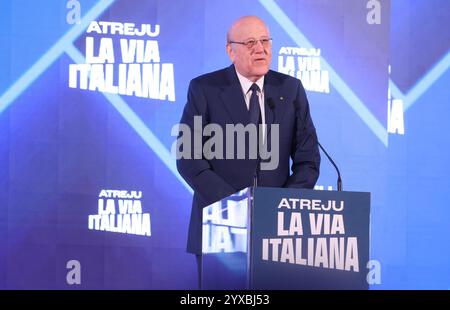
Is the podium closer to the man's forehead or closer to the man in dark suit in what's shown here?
the man in dark suit

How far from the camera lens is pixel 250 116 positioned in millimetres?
5117

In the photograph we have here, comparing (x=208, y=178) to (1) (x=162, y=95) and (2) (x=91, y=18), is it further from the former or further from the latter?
(2) (x=91, y=18)

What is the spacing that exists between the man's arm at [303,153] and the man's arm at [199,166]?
0.43 m

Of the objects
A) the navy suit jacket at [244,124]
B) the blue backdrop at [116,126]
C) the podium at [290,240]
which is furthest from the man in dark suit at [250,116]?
the podium at [290,240]

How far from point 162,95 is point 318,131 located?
1.17m

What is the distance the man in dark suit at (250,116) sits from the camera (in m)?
5.01

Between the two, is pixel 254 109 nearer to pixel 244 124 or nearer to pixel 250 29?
pixel 244 124

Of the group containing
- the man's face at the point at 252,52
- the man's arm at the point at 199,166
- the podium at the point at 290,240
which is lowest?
the podium at the point at 290,240

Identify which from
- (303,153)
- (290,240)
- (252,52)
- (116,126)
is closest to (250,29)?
(252,52)

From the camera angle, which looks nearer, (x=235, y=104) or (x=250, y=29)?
(x=235, y=104)

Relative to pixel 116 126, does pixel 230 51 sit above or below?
above

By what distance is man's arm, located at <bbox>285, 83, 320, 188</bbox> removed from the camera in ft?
16.0

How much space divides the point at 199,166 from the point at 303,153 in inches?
26.8

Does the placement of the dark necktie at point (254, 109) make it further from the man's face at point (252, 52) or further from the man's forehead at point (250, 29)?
the man's forehead at point (250, 29)
